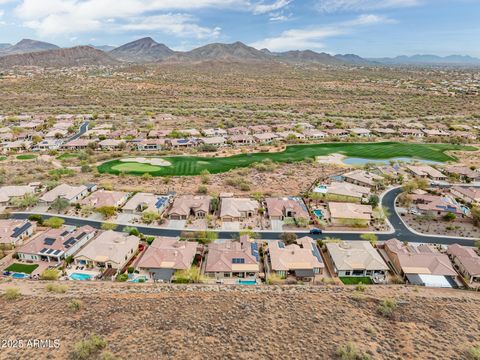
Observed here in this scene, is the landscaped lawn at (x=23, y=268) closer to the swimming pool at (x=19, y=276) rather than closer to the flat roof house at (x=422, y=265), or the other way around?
the swimming pool at (x=19, y=276)

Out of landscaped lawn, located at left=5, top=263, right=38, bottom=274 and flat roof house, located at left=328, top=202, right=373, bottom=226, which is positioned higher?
flat roof house, located at left=328, top=202, right=373, bottom=226

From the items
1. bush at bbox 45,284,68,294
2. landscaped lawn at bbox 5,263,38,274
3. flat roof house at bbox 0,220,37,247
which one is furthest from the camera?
flat roof house at bbox 0,220,37,247

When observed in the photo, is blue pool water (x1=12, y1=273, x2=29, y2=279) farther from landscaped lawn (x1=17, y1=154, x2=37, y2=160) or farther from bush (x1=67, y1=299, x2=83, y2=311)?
landscaped lawn (x1=17, y1=154, x2=37, y2=160)

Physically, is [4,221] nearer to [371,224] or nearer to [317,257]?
[317,257]

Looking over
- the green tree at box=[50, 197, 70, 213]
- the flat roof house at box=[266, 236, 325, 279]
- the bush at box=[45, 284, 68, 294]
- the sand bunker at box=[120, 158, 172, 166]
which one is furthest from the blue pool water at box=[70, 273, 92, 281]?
the sand bunker at box=[120, 158, 172, 166]

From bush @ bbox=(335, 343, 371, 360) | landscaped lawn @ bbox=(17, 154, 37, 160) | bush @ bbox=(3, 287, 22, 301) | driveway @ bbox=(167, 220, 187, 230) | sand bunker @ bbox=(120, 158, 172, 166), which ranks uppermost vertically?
landscaped lawn @ bbox=(17, 154, 37, 160)

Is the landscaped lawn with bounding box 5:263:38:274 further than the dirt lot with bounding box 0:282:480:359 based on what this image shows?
Yes

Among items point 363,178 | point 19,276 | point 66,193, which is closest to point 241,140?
point 363,178
